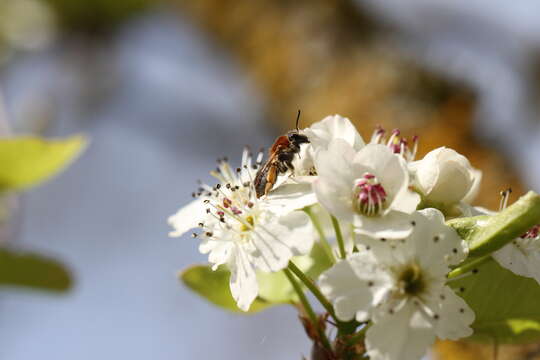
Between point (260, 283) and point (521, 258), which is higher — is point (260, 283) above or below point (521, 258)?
above

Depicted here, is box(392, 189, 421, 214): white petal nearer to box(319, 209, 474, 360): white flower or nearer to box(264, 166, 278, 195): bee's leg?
box(319, 209, 474, 360): white flower

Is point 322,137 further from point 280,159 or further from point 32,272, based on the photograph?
point 32,272

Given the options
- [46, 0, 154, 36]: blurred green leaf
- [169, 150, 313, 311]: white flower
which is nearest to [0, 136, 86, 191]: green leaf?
[169, 150, 313, 311]: white flower

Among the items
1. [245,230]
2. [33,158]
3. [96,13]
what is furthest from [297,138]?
[96,13]

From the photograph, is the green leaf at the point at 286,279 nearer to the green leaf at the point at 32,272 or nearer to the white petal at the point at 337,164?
the white petal at the point at 337,164

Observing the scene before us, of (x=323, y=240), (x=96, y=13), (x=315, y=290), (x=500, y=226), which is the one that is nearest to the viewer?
(x=500, y=226)

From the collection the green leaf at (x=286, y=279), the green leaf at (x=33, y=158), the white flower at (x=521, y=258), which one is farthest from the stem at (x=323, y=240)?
the green leaf at (x=33, y=158)

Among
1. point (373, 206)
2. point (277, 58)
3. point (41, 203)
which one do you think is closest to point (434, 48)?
point (277, 58)

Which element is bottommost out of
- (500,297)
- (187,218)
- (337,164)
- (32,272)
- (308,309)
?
(500,297)
